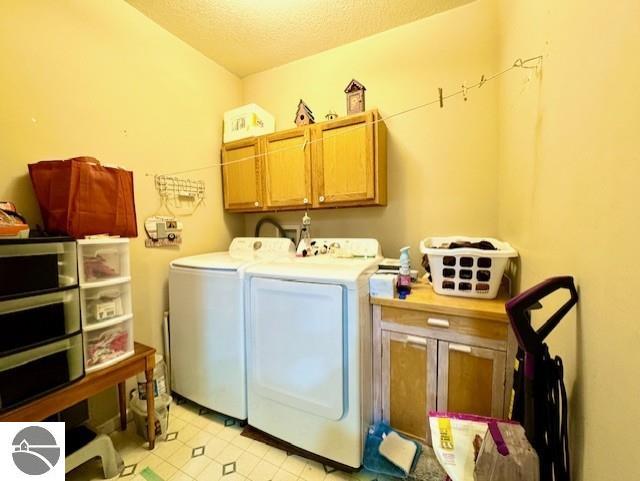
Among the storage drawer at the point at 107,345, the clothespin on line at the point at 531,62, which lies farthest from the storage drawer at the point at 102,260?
the clothespin on line at the point at 531,62

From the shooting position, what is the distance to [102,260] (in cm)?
138

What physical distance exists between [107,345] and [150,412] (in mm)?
493

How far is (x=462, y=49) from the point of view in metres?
1.86

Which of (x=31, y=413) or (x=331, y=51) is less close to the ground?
(x=331, y=51)

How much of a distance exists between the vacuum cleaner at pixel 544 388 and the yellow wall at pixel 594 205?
36 millimetres

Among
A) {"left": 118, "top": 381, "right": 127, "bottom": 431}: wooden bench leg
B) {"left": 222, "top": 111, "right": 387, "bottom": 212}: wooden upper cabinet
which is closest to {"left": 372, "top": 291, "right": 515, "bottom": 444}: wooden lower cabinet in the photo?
{"left": 222, "top": 111, "right": 387, "bottom": 212}: wooden upper cabinet

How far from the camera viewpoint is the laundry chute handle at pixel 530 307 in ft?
2.15

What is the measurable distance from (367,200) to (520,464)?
5.05ft

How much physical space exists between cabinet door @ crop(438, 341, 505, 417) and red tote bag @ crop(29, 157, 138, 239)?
1.94m

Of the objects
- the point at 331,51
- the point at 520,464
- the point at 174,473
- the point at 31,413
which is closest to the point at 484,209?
the point at 520,464

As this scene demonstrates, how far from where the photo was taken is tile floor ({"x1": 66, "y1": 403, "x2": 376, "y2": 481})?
1.38 m

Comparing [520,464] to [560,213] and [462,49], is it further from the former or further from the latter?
[462,49]

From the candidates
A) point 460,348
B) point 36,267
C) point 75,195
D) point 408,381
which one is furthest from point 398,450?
point 75,195

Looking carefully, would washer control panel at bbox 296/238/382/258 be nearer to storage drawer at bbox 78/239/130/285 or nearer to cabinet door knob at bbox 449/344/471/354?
cabinet door knob at bbox 449/344/471/354
